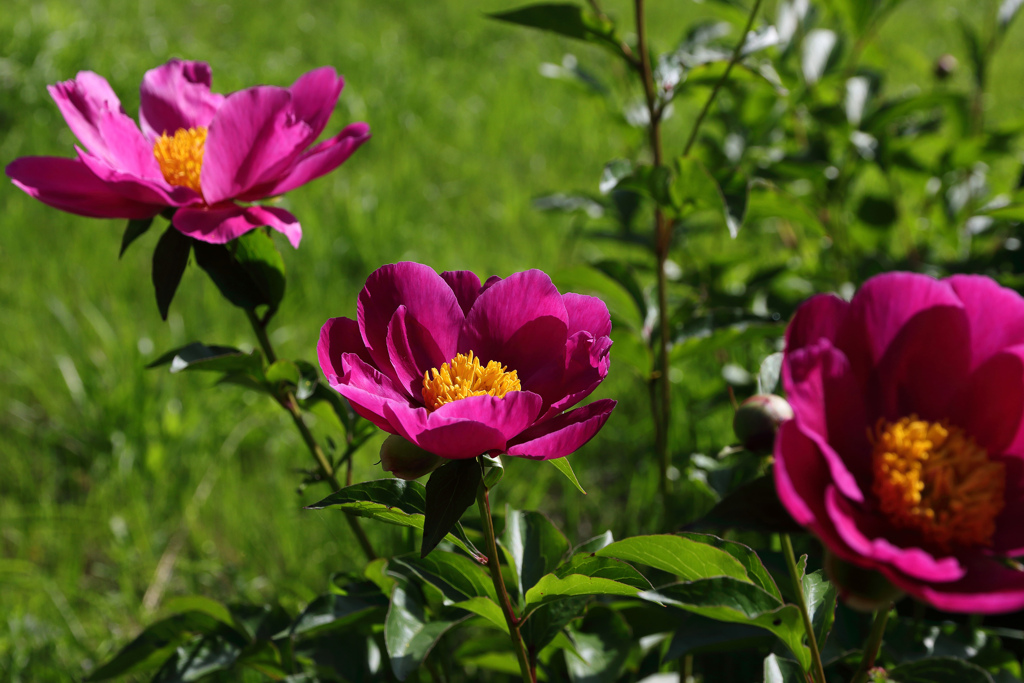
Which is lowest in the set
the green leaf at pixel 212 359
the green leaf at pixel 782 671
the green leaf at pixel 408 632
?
the green leaf at pixel 408 632

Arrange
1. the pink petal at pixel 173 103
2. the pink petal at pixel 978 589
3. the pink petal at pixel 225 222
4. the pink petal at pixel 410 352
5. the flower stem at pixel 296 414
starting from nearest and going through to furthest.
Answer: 1. the pink petal at pixel 978 589
2. the pink petal at pixel 410 352
3. the pink petal at pixel 225 222
4. the flower stem at pixel 296 414
5. the pink petal at pixel 173 103

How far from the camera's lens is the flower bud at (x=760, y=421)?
614mm

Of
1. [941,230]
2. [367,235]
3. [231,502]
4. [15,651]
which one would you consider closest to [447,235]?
[367,235]

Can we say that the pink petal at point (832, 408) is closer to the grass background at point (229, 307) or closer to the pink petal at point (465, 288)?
the pink petal at point (465, 288)

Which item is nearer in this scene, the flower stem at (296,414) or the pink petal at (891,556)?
the pink petal at (891,556)

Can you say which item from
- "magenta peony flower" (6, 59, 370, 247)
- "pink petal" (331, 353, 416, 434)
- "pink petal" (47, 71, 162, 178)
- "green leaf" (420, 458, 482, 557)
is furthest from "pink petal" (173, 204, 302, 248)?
"green leaf" (420, 458, 482, 557)

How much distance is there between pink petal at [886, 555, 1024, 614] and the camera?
449 mm

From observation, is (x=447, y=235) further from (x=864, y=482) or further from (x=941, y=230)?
(x=864, y=482)

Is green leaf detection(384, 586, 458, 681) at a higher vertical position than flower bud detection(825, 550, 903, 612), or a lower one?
lower

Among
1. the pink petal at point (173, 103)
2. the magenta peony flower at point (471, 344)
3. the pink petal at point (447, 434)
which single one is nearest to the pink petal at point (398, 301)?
the magenta peony flower at point (471, 344)

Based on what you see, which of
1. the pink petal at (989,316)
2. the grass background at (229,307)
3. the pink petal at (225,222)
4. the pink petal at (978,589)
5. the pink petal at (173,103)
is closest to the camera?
the pink petal at (978,589)

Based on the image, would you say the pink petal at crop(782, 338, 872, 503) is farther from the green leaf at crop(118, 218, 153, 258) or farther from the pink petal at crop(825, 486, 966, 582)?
the green leaf at crop(118, 218, 153, 258)

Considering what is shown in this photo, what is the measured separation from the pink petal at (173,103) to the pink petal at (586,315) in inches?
22.6

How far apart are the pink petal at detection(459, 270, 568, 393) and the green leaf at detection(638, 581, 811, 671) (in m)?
0.18
